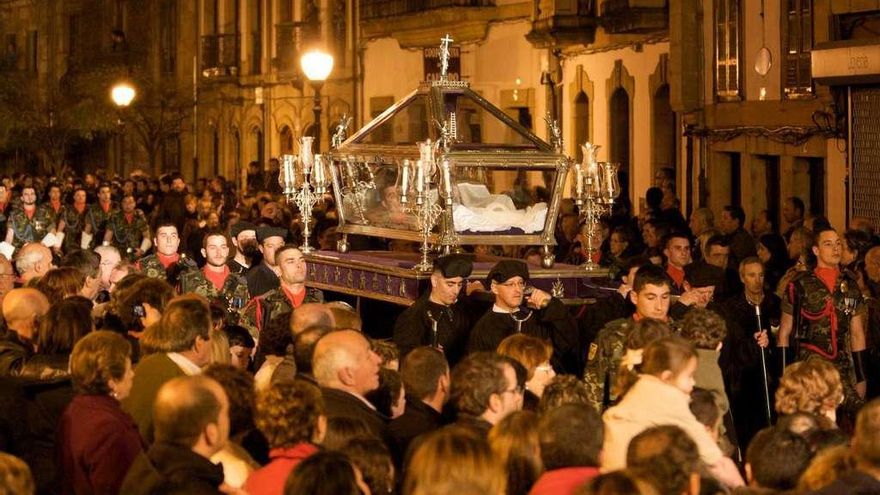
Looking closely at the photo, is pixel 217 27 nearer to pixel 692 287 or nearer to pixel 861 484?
pixel 692 287

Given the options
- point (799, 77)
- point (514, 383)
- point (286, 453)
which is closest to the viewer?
point (286, 453)

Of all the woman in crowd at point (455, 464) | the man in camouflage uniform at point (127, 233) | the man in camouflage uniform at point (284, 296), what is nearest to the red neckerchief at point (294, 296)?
the man in camouflage uniform at point (284, 296)

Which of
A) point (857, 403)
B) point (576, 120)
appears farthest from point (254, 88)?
point (857, 403)

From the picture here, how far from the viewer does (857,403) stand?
1301 cm

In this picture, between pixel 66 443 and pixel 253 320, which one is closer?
pixel 66 443

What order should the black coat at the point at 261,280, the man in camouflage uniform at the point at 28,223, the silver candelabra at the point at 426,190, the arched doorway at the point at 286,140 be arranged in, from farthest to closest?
1. the arched doorway at the point at 286,140
2. the man in camouflage uniform at the point at 28,223
3. the silver candelabra at the point at 426,190
4. the black coat at the point at 261,280

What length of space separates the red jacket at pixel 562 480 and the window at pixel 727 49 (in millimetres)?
17685

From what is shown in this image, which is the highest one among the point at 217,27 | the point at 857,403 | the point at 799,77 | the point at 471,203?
the point at 217,27

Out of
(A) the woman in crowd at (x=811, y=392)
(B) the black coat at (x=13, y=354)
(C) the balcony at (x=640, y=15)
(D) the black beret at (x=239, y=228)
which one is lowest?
(A) the woman in crowd at (x=811, y=392)

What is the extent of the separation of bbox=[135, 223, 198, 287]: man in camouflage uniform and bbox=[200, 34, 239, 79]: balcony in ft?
99.5

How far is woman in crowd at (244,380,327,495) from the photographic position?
26.0ft

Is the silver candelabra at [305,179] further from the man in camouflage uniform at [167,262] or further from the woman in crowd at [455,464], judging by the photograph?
the woman in crowd at [455,464]

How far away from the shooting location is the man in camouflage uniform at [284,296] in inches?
550

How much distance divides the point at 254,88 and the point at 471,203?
30189 mm
